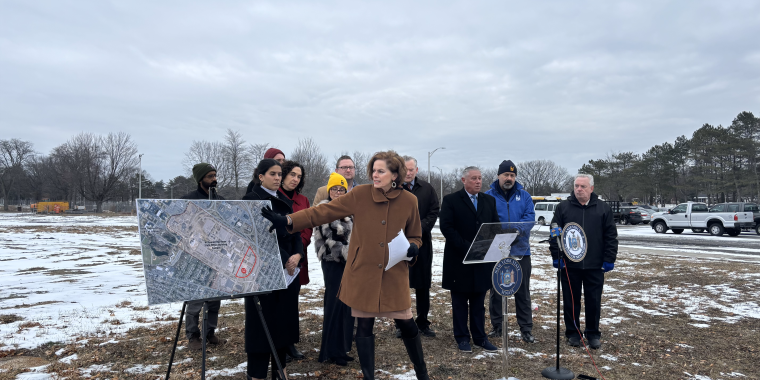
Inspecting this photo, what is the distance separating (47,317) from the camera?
17.8 ft

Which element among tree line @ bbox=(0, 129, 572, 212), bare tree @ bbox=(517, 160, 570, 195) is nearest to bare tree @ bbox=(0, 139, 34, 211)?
tree line @ bbox=(0, 129, 572, 212)

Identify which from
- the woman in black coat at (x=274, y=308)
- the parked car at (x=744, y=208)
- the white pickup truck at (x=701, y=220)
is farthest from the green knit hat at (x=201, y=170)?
the parked car at (x=744, y=208)

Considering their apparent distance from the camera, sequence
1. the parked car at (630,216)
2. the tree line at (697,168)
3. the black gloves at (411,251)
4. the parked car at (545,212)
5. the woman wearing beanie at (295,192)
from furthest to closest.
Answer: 1. the tree line at (697,168)
2. the parked car at (630,216)
3. the parked car at (545,212)
4. the woman wearing beanie at (295,192)
5. the black gloves at (411,251)

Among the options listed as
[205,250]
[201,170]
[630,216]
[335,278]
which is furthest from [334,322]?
[630,216]

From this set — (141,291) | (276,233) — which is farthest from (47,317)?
(276,233)

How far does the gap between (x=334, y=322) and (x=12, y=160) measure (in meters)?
96.4

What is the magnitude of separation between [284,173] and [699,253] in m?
15.4

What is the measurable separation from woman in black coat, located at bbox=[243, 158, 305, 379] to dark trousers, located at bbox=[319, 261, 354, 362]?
0.55 m

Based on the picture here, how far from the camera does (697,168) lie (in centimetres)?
5294

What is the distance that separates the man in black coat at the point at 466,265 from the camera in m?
4.38

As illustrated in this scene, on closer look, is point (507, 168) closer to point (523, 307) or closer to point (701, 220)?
point (523, 307)

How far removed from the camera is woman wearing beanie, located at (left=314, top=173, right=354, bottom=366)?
3971 millimetres

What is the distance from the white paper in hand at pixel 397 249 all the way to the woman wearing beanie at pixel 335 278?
3.56 feet

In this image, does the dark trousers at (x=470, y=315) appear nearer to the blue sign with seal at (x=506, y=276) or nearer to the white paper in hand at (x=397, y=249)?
the blue sign with seal at (x=506, y=276)
